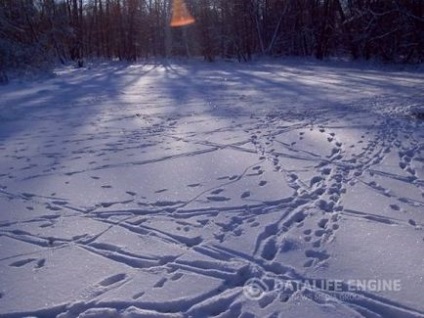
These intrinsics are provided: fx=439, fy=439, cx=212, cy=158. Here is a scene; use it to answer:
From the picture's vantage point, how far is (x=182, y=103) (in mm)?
13258

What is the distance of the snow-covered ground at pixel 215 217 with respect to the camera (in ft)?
11.6

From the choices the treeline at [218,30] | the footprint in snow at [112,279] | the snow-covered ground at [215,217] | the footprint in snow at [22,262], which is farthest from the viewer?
the treeline at [218,30]

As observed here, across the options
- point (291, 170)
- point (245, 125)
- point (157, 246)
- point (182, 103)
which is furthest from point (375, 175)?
point (182, 103)

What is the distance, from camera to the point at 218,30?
144 ft

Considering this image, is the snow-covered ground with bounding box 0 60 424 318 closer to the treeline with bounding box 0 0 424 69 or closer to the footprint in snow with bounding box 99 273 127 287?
the footprint in snow with bounding box 99 273 127 287

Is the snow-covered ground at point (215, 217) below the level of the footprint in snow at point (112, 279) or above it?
above

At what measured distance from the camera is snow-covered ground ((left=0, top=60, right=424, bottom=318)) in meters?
3.54

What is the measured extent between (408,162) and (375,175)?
0.88 meters

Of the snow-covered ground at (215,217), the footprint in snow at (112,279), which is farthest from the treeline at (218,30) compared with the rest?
the footprint in snow at (112,279)

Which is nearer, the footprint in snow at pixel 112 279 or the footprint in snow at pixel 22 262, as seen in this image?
the footprint in snow at pixel 112 279

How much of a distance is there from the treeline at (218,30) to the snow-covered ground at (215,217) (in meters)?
14.8

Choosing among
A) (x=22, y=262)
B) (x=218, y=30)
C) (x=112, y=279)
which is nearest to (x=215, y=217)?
(x=112, y=279)

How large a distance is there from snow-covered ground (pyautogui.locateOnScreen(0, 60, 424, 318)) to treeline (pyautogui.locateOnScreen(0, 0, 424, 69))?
584 inches

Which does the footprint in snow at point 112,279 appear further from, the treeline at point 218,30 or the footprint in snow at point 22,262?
the treeline at point 218,30
